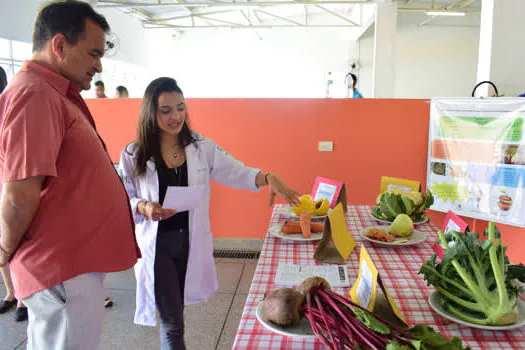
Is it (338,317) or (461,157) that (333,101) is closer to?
(461,157)

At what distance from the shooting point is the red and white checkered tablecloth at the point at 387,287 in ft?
2.96

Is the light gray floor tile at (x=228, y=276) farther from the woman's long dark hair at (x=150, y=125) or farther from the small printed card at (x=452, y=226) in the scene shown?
the small printed card at (x=452, y=226)

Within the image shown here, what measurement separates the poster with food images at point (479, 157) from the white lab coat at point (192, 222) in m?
1.98

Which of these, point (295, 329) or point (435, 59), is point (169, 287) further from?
point (435, 59)

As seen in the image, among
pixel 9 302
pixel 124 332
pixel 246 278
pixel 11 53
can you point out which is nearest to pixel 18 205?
pixel 124 332

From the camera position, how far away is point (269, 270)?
4.38 ft

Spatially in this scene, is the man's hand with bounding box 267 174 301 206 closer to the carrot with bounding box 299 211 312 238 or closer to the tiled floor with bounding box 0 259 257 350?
the carrot with bounding box 299 211 312 238

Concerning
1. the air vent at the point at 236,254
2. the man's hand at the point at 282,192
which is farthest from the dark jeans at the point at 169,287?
the air vent at the point at 236,254

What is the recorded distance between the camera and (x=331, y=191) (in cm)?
203

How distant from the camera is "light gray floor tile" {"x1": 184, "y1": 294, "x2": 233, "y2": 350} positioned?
2.31 meters

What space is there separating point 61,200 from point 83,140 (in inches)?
7.4

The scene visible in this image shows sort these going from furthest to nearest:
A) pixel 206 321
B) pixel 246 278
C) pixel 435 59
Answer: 1. pixel 435 59
2. pixel 246 278
3. pixel 206 321

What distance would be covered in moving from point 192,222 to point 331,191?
0.75 m

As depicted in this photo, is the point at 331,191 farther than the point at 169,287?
Yes
